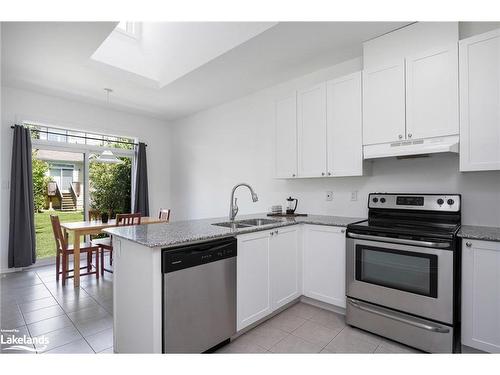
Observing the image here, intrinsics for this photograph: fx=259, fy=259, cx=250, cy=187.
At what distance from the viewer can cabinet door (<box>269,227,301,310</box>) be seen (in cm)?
238

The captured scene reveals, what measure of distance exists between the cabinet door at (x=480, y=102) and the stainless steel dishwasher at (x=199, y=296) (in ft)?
6.35

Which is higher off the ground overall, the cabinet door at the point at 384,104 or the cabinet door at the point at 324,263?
the cabinet door at the point at 384,104

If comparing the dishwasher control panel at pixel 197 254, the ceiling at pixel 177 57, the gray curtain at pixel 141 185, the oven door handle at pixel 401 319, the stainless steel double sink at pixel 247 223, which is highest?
the ceiling at pixel 177 57

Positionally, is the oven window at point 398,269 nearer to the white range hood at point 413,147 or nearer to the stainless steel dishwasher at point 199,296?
the white range hood at point 413,147

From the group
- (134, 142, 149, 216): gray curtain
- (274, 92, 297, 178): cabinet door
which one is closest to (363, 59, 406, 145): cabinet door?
(274, 92, 297, 178): cabinet door

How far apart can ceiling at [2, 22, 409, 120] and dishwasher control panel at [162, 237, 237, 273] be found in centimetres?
193

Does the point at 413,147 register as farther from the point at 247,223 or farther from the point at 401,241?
the point at 247,223

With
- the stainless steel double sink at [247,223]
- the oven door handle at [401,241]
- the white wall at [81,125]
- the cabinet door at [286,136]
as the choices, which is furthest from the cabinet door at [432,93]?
the white wall at [81,125]

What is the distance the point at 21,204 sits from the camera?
379cm

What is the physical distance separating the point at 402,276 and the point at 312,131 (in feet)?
5.43

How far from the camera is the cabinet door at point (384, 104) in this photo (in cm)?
229

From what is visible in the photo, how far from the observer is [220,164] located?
4566 mm

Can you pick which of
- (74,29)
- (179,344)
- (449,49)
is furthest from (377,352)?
(74,29)
